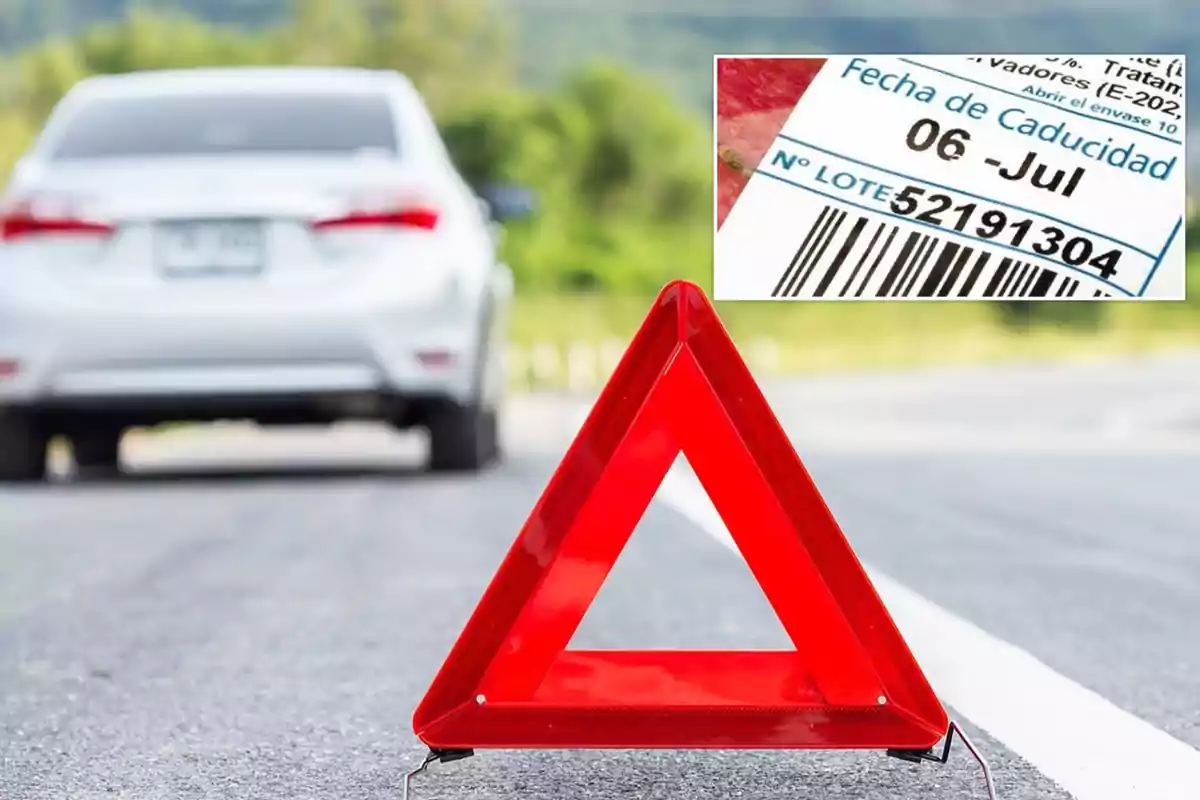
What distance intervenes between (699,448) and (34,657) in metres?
2.56

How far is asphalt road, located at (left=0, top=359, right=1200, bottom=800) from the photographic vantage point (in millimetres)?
4215

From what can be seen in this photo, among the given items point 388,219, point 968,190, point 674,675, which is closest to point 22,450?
point 388,219

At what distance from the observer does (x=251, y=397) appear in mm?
9938

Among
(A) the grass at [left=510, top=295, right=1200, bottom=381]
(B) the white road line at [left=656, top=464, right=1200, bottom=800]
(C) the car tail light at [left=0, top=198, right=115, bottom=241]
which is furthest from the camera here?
(A) the grass at [left=510, top=295, right=1200, bottom=381]

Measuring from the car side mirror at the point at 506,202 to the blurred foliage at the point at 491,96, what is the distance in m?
80.2

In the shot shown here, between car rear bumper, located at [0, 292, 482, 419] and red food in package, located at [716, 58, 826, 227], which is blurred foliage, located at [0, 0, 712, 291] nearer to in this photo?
car rear bumper, located at [0, 292, 482, 419]

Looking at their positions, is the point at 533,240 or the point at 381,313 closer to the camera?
the point at 381,313

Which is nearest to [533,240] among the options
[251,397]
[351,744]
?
[251,397]

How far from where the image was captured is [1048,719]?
473cm

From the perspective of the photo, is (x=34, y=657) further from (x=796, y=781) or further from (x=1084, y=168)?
(x=1084, y=168)

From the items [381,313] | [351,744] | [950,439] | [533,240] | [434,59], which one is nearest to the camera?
[351,744]

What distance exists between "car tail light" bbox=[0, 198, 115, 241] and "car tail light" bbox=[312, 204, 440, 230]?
924 millimetres

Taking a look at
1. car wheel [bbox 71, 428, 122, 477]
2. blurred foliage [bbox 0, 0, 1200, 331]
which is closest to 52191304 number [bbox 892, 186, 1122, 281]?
car wheel [bbox 71, 428, 122, 477]

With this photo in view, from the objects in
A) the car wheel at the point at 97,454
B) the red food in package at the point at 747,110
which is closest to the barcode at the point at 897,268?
the red food in package at the point at 747,110
